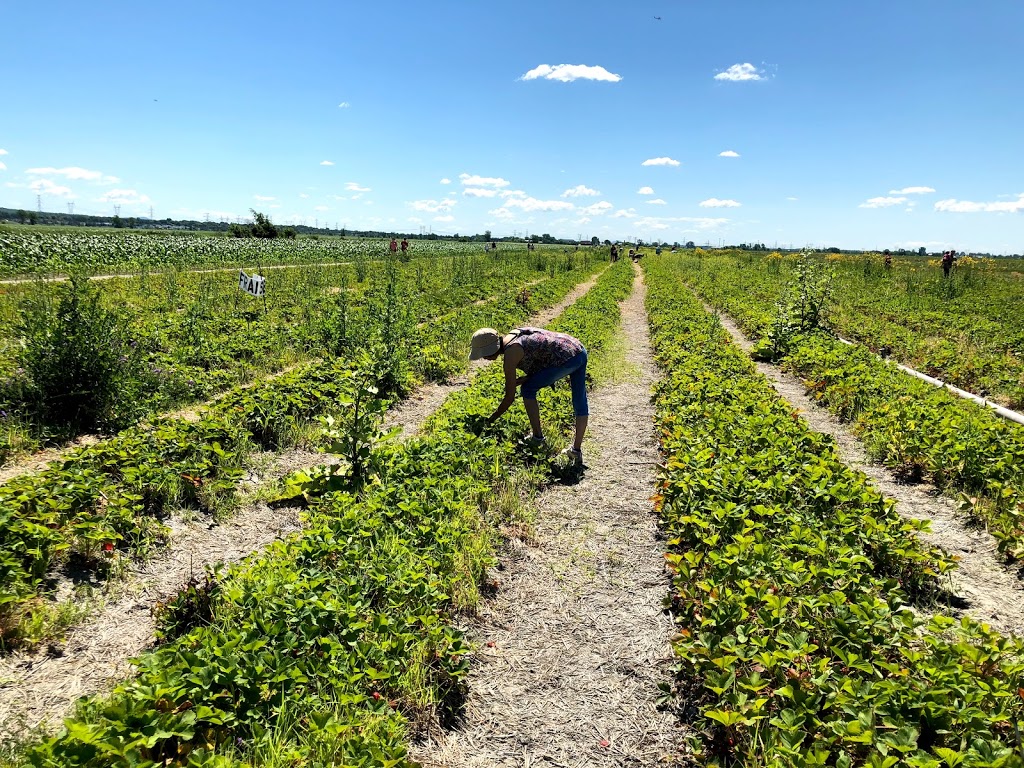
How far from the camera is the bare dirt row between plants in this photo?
3.02 m

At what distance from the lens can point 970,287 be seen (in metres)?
22.4

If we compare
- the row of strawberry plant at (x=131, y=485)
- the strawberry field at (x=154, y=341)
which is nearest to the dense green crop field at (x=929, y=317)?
the strawberry field at (x=154, y=341)

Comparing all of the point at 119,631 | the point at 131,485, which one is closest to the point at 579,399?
the point at 131,485

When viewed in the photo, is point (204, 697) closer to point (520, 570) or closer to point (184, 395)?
point (520, 570)

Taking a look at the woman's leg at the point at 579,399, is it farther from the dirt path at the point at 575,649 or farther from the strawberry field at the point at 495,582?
the dirt path at the point at 575,649

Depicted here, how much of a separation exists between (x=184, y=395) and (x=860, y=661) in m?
8.27

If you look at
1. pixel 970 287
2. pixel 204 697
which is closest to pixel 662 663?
pixel 204 697

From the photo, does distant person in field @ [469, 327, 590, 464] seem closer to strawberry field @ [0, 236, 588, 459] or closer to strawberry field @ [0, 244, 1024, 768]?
strawberry field @ [0, 244, 1024, 768]

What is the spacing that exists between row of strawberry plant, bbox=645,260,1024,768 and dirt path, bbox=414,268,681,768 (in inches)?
10.4

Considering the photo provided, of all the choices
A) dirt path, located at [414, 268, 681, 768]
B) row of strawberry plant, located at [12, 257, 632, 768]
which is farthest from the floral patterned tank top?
row of strawberry plant, located at [12, 257, 632, 768]

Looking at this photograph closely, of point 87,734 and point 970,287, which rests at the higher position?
point 970,287

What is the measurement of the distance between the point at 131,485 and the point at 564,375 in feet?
14.5

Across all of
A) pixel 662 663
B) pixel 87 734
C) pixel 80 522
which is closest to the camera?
pixel 87 734

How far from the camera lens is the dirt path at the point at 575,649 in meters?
3.01
